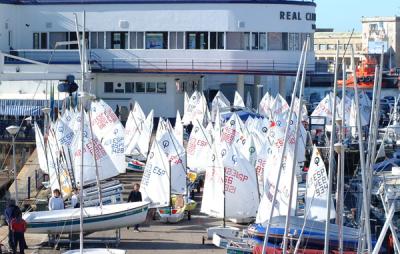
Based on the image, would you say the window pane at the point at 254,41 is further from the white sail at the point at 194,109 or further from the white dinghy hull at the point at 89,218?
the white dinghy hull at the point at 89,218

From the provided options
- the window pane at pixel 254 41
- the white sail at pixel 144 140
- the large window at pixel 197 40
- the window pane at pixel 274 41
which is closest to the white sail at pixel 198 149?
the white sail at pixel 144 140

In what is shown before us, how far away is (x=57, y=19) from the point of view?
60281mm

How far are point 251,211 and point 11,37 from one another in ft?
93.5

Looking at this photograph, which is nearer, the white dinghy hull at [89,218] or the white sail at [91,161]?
the white dinghy hull at [89,218]

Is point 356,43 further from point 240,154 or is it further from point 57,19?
point 240,154

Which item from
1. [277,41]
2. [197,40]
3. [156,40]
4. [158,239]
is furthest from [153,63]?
[158,239]

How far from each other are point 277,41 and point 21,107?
1354 cm

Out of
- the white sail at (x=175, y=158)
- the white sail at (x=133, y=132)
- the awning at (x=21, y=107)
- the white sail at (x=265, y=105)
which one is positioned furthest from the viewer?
the white sail at (x=265, y=105)

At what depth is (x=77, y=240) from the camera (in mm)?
31719

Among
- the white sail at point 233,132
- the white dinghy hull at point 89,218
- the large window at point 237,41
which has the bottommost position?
the white dinghy hull at point 89,218

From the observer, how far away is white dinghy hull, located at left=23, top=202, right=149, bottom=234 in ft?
103

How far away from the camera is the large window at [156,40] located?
195ft

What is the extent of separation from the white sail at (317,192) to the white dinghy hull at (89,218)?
4322 millimetres

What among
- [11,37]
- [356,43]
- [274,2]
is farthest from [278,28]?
[356,43]
